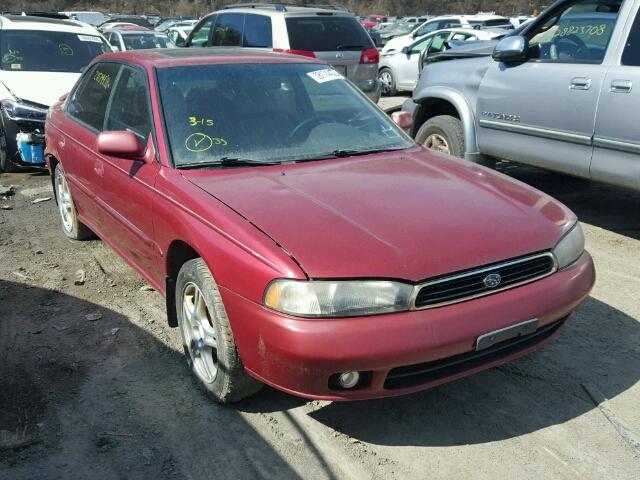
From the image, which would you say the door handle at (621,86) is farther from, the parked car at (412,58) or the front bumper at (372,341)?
the parked car at (412,58)

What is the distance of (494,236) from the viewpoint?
9.56 feet

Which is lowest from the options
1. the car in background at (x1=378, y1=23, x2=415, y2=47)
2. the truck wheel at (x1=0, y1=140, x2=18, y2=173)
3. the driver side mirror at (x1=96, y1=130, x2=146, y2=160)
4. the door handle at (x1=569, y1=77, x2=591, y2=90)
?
the car in background at (x1=378, y1=23, x2=415, y2=47)

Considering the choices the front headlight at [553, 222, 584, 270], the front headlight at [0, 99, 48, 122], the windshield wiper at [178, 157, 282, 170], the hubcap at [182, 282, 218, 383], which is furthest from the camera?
the front headlight at [0, 99, 48, 122]

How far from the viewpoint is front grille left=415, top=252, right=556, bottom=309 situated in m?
2.67

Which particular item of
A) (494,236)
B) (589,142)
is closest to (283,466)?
(494,236)

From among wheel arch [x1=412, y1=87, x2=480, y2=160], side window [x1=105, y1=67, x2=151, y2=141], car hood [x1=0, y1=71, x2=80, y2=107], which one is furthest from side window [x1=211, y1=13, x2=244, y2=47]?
side window [x1=105, y1=67, x2=151, y2=141]

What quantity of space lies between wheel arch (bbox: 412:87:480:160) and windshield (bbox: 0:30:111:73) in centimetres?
463

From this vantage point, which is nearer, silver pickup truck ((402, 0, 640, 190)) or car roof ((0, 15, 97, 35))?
silver pickup truck ((402, 0, 640, 190))

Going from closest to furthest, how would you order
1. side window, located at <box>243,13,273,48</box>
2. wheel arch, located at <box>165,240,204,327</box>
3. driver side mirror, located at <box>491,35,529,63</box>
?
1. wheel arch, located at <box>165,240,204,327</box>
2. driver side mirror, located at <box>491,35,529,63</box>
3. side window, located at <box>243,13,273,48</box>

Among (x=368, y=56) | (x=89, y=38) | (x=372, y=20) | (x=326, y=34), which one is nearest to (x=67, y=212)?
(x=89, y=38)

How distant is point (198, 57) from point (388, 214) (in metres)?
1.85

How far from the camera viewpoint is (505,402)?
3.24 meters

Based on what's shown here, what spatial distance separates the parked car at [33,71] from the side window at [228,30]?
6.72 ft

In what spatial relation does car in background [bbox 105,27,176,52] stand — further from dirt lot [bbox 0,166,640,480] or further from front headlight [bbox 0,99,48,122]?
dirt lot [bbox 0,166,640,480]
